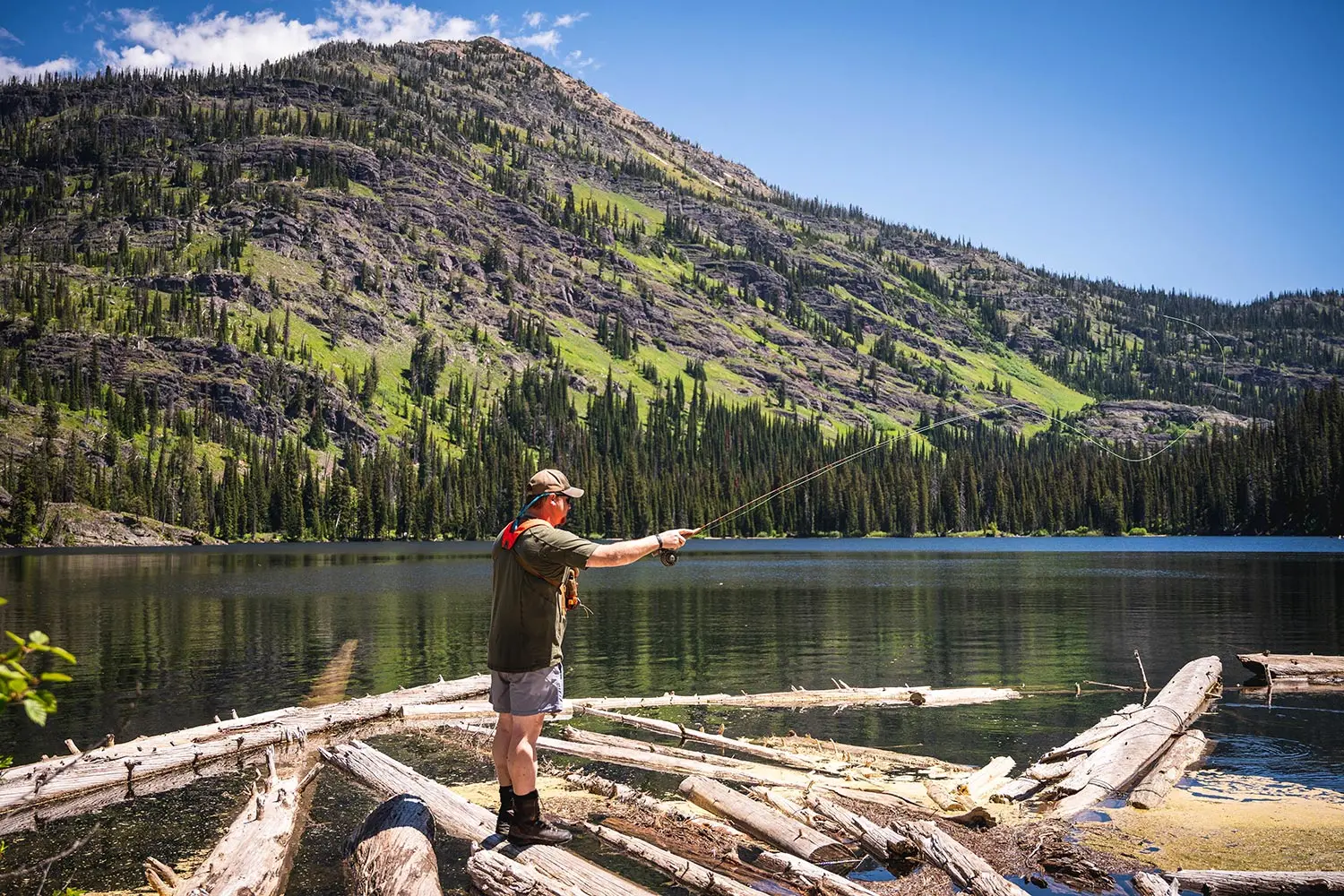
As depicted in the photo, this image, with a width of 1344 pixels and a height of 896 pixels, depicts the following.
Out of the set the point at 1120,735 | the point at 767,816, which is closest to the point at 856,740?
the point at 1120,735

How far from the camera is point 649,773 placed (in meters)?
16.7

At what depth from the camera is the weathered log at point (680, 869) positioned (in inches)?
396

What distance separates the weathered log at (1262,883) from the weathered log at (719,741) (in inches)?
253

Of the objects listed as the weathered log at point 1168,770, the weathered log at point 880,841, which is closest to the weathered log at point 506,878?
the weathered log at point 880,841

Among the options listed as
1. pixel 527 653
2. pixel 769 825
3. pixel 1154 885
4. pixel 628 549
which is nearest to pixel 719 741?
pixel 769 825

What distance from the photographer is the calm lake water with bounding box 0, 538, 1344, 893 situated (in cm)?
1922

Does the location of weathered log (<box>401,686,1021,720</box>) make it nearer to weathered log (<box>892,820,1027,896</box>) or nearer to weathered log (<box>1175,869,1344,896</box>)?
weathered log (<box>892,820,1027,896</box>)

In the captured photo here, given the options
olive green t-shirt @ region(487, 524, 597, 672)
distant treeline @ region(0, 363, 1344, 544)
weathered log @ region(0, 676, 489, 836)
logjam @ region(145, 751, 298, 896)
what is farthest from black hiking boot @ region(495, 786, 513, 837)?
distant treeline @ region(0, 363, 1344, 544)

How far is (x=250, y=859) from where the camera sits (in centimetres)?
1072

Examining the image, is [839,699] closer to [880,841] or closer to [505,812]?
[880,841]

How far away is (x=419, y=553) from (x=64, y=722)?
10930 cm

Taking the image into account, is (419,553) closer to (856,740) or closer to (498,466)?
(498,466)

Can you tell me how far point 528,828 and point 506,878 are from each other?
0.80 meters

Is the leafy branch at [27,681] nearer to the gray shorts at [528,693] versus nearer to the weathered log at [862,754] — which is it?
the gray shorts at [528,693]
